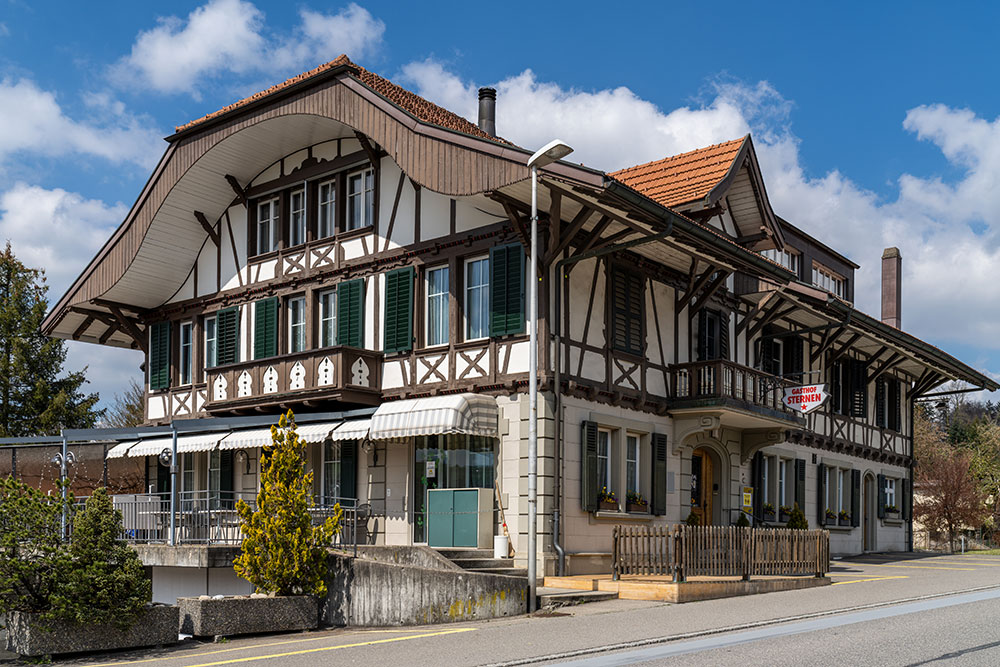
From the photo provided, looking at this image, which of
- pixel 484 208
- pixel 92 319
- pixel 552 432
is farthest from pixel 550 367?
pixel 92 319

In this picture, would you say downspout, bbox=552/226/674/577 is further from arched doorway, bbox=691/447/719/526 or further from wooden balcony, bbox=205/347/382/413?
arched doorway, bbox=691/447/719/526

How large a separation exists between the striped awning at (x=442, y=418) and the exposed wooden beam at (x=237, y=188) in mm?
7954

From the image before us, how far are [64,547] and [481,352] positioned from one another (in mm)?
9216

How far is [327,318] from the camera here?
83.0 feet

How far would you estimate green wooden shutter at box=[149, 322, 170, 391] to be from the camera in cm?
2922

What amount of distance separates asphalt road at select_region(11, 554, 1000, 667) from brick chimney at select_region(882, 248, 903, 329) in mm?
22228

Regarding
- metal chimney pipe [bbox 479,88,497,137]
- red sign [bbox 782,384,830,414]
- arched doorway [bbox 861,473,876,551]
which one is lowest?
arched doorway [bbox 861,473,876,551]

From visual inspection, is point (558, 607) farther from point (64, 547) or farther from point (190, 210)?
point (190, 210)

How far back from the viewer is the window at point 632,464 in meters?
22.9

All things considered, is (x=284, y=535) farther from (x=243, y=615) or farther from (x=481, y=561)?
(x=481, y=561)

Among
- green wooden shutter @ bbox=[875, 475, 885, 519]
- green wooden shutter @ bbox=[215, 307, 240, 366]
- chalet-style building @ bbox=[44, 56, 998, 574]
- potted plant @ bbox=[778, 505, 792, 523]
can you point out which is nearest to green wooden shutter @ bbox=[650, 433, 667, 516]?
chalet-style building @ bbox=[44, 56, 998, 574]

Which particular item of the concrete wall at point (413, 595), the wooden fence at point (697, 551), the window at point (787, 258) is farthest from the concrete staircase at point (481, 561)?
the window at point (787, 258)

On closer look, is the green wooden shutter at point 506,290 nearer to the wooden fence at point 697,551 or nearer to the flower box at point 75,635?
the wooden fence at point 697,551

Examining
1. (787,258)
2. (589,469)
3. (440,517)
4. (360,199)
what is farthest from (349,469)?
(787,258)
